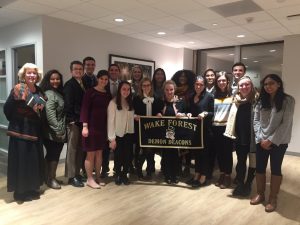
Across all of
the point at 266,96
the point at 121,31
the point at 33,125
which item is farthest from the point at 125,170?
the point at 121,31

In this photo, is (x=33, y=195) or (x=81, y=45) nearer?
(x=33, y=195)

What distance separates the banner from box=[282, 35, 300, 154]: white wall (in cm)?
329

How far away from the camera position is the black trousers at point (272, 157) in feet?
9.50

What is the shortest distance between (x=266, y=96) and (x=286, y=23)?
2.41 m


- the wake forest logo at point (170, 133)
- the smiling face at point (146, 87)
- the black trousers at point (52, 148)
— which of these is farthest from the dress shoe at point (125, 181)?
the smiling face at point (146, 87)

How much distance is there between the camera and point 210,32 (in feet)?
17.8

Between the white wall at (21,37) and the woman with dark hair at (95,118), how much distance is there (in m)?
1.65

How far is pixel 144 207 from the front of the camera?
3.04 meters

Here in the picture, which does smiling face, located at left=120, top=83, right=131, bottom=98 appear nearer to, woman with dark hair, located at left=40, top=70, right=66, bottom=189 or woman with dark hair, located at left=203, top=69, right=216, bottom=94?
woman with dark hair, located at left=40, top=70, right=66, bottom=189

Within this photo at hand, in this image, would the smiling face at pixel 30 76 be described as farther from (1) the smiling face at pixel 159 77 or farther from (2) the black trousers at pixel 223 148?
(2) the black trousers at pixel 223 148

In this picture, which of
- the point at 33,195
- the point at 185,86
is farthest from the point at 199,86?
the point at 33,195

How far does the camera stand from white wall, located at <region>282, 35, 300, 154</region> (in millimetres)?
5617

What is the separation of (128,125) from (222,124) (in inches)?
48.8

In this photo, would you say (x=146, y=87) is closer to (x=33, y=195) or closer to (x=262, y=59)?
(x=33, y=195)
